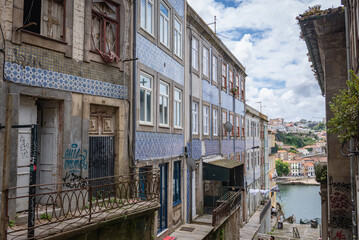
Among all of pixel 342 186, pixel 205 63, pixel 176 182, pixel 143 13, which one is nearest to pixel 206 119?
pixel 205 63

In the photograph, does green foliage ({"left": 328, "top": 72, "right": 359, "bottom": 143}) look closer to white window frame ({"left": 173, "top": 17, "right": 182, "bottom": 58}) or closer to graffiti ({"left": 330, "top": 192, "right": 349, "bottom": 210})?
graffiti ({"left": 330, "top": 192, "right": 349, "bottom": 210})

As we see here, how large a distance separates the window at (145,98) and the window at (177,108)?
2265 millimetres

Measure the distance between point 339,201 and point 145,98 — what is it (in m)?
6.97

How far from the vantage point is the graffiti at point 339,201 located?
9.25 metres

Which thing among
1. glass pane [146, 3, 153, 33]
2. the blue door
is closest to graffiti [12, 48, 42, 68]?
glass pane [146, 3, 153, 33]

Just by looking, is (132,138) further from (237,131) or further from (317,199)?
(317,199)

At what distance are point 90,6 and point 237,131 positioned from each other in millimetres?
17611

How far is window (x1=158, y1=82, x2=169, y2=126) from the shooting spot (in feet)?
36.5

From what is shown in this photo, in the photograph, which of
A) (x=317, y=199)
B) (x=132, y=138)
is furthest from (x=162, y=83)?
(x=317, y=199)

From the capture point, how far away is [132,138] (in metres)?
8.91

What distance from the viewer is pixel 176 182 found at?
12523 millimetres

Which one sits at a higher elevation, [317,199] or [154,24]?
[154,24]

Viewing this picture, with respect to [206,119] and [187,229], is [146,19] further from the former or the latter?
[187,229]

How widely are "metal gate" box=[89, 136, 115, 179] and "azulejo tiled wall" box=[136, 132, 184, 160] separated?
0.96 m
